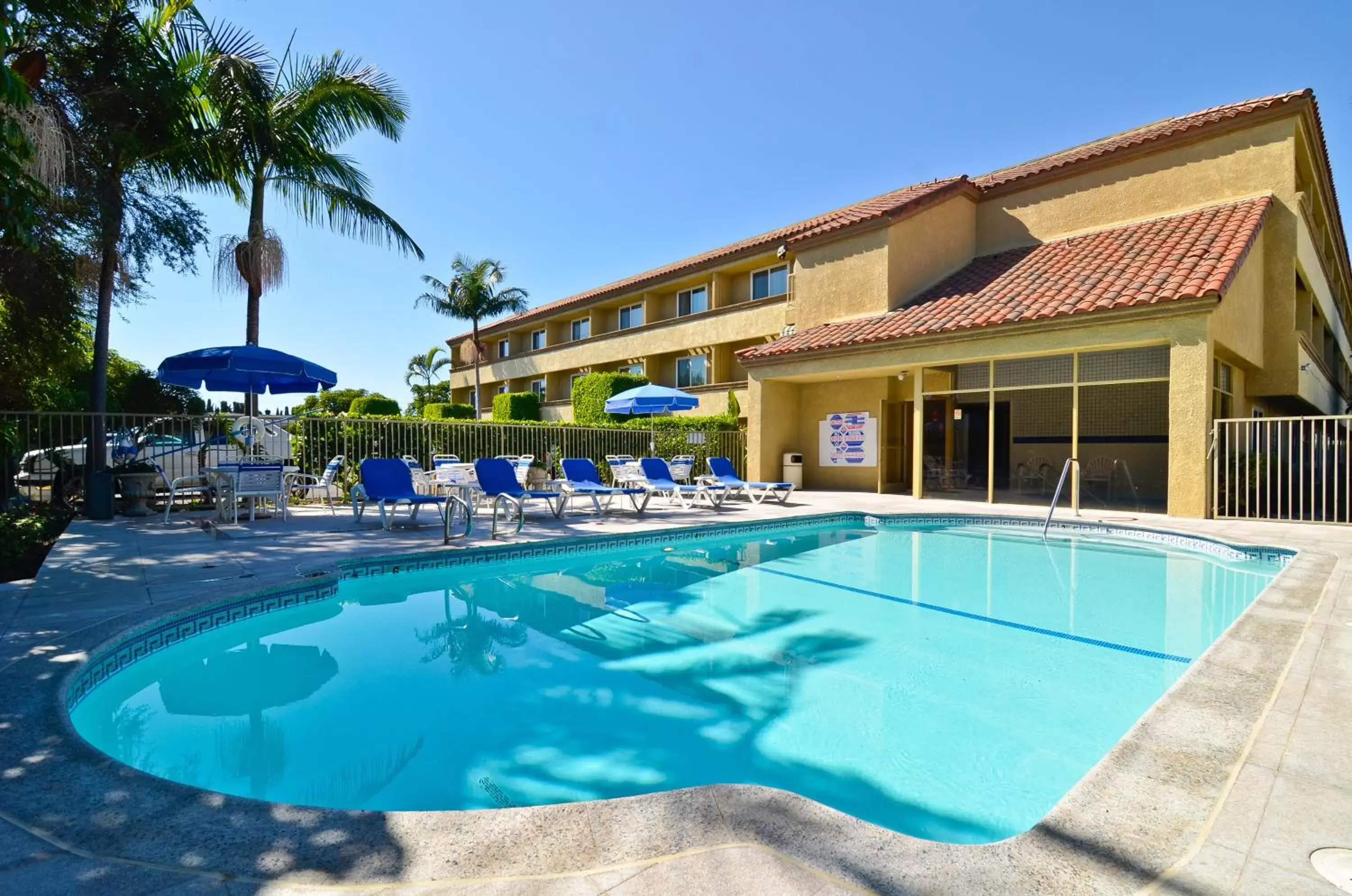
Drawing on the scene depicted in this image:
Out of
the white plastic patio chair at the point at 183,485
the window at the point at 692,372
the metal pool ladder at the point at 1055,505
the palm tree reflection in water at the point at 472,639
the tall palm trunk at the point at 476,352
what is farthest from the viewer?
the tall palm trunk at the point at 476,352

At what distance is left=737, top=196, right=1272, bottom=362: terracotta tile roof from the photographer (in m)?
11.5

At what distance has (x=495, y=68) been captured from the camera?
13930 millimetres

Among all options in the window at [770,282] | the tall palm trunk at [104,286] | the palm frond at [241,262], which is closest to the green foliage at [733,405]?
the window at [770,282]

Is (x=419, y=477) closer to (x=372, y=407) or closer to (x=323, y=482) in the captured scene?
(x=323, y=482)

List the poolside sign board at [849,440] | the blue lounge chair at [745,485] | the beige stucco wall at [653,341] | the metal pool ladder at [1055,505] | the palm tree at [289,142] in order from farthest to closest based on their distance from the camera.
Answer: the beige stucco wall at [653,341] → the poolside sign board at [849,440] → the blue lounge chair at [745,485] → the palm tree at [289,142] → the metal pool ladder at [1055,505]

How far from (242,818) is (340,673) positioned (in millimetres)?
2679

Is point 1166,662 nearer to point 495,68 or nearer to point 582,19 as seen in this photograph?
point 582,19

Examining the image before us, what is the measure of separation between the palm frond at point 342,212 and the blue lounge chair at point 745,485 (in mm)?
8005

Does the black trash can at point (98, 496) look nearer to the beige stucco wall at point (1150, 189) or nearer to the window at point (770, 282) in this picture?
the window at point (770, 282)

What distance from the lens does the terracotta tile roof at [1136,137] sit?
43.7 feet

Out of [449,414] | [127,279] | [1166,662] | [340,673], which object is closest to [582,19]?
[127,279]

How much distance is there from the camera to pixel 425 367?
177ft

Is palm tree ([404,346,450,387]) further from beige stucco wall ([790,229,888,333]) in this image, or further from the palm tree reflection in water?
the palm tree reflection in water

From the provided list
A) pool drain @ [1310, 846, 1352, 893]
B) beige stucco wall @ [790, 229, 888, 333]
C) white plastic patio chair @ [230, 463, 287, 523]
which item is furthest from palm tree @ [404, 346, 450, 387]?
pool drain @ [1310, 846, 1352, 893]
